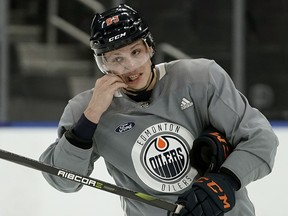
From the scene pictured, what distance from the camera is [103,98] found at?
1856 millimetres

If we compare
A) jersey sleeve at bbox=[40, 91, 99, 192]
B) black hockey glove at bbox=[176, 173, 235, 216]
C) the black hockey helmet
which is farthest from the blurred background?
black hockey glove at bbox=[176, 173, 235, 216]

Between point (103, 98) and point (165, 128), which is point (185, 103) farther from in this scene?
point (103, 98)

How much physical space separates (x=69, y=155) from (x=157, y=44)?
9.52 ft

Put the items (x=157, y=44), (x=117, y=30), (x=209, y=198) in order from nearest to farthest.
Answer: (x=209, y=198), (x=117, y=30), (x=157, y=44)

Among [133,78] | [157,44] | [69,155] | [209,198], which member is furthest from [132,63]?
[157,44]

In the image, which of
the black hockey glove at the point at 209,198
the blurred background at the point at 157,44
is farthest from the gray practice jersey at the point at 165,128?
the blurred background at the point at 157,44

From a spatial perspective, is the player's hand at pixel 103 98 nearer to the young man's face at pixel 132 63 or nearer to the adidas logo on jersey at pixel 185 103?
the young man's face at pixel 132 63

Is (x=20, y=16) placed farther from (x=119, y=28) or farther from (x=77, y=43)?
(x=119, y=28)

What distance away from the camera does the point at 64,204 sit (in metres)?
2.72

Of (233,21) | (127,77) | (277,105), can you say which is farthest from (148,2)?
(127,77)

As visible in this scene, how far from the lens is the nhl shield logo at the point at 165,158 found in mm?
1914

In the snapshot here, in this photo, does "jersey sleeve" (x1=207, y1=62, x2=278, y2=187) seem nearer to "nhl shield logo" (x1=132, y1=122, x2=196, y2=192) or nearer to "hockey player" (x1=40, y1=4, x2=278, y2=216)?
"hockey player" (x1=40, y1=4, x2=278, y2=216)

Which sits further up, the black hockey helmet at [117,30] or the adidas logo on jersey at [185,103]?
the black hockey helmet at [117,30]

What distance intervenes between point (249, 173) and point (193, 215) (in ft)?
0.60
